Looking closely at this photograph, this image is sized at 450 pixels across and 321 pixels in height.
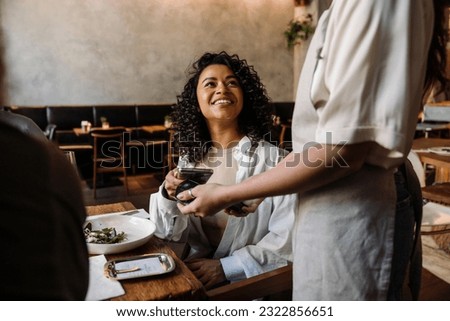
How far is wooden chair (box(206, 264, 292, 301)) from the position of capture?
1.14m

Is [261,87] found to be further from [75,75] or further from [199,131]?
[75,75]

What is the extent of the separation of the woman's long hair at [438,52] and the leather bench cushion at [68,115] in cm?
644

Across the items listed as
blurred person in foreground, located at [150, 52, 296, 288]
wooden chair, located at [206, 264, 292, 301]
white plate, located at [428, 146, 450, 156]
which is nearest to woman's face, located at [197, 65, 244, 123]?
blurred person in foreground, located at [150, 52, 296, 288]

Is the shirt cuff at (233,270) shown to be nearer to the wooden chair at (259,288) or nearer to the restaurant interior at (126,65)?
the wooden chair at (259,288)

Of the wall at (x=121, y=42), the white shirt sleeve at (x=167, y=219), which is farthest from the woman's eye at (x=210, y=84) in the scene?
the wall at (x=121, y=42)

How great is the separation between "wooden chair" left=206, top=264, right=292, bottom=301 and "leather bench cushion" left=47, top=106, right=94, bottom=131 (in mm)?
5974

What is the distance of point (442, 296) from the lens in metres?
1.48

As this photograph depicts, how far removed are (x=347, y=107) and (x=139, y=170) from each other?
5981 mm

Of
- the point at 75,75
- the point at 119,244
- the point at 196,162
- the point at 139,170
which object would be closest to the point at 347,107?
the point at 119,244

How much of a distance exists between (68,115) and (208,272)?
5.78m

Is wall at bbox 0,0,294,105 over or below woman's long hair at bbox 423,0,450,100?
over

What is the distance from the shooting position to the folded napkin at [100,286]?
3.08 ft

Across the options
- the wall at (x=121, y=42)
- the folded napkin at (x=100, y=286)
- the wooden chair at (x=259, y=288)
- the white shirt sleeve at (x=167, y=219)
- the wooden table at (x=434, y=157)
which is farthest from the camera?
the wall at (x=121, y=42)

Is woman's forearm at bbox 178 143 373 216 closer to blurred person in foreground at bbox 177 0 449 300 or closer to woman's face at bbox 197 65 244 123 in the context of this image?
blurred person in foreground at bbox 177 0 449 300
